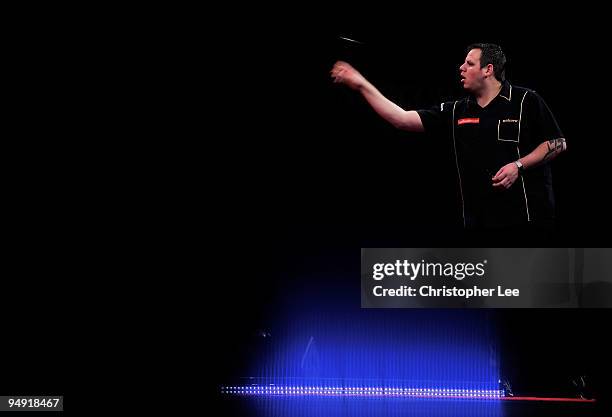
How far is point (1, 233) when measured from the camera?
14.5 feet

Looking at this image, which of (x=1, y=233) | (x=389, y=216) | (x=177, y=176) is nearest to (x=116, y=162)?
(x=177, y=176)

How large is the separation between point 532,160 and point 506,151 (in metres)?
0.14

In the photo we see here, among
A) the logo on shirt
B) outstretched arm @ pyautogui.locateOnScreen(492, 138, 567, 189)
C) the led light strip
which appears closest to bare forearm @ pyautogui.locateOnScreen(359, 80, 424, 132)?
the logo on shirt

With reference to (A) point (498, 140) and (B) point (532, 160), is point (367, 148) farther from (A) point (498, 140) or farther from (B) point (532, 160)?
(B) point (532, 160)

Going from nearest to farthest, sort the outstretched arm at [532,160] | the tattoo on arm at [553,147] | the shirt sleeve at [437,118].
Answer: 1. the outstretched arm at [532,160]
2. the tattoo on arm at [553,147]
3. the shirt sleeve at [437,118]

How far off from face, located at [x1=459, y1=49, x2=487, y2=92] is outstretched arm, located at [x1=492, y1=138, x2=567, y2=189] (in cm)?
44

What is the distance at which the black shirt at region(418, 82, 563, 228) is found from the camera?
3934mm

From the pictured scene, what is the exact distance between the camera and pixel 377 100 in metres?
3.90

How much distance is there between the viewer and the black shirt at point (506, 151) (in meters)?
3.93

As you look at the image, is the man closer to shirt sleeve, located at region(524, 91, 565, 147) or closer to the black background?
shirt sleeve, located at region(524, 91, 565, 147)

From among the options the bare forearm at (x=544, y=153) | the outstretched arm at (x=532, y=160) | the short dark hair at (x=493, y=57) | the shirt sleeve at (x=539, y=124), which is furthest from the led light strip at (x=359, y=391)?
the short dark hair at (x=493, y=57)

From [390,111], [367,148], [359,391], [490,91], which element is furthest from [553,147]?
[359,391]

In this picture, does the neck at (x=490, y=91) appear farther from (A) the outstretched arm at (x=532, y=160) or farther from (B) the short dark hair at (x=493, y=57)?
(A) the outstretched arm at (x=532, y=160)

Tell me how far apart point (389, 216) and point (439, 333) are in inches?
27.9
